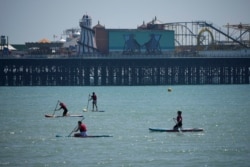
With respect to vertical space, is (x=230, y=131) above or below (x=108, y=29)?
below

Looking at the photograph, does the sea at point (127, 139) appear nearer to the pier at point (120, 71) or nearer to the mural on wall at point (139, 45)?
the pier at point (120, 71)

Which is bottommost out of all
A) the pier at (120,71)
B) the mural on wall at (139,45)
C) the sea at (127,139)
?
the sea at (127,139)

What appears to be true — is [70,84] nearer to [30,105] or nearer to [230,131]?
[30,105]

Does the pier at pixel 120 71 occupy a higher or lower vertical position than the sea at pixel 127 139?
higher

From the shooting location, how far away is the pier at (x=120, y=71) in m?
146

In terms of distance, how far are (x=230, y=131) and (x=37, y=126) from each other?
485 inches

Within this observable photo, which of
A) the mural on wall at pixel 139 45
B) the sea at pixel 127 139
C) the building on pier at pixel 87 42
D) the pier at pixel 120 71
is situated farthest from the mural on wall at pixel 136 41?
the sea at pixel 127 139

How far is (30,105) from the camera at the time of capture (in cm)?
9331

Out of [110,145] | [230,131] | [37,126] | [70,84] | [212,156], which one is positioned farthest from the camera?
[70,84]

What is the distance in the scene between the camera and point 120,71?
146 metres

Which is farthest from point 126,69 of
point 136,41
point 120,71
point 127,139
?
point 127,139

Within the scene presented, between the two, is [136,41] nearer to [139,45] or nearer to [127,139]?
[139,45]

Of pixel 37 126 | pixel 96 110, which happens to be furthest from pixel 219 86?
pixel 37 126

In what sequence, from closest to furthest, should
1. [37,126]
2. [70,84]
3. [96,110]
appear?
[37,126], [96,110], [70,84]
